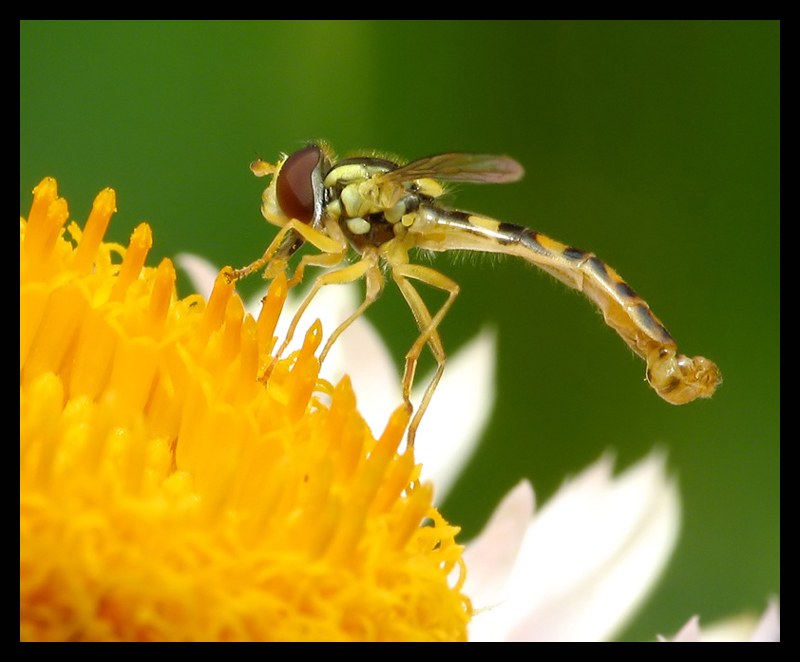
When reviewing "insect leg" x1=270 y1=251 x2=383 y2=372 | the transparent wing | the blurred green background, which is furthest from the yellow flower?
the blurred green background

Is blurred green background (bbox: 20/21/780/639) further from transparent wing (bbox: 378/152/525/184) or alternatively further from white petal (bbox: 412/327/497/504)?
transparent wing (bbox: 378/152/525/184)

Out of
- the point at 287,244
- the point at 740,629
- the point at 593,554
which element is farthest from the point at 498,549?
the point at 287,244

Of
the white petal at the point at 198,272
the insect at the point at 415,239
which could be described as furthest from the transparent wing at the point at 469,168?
the white petal at the point at 198,272

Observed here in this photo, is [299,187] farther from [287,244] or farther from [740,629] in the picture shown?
→ [740,629]

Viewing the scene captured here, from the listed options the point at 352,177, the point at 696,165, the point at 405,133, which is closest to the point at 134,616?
the point at 352,177

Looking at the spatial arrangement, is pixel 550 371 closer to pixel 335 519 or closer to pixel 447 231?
pixel 447 231

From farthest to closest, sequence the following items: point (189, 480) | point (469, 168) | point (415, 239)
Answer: point (415, 239) < point (469, 168) < point (189, 480)
